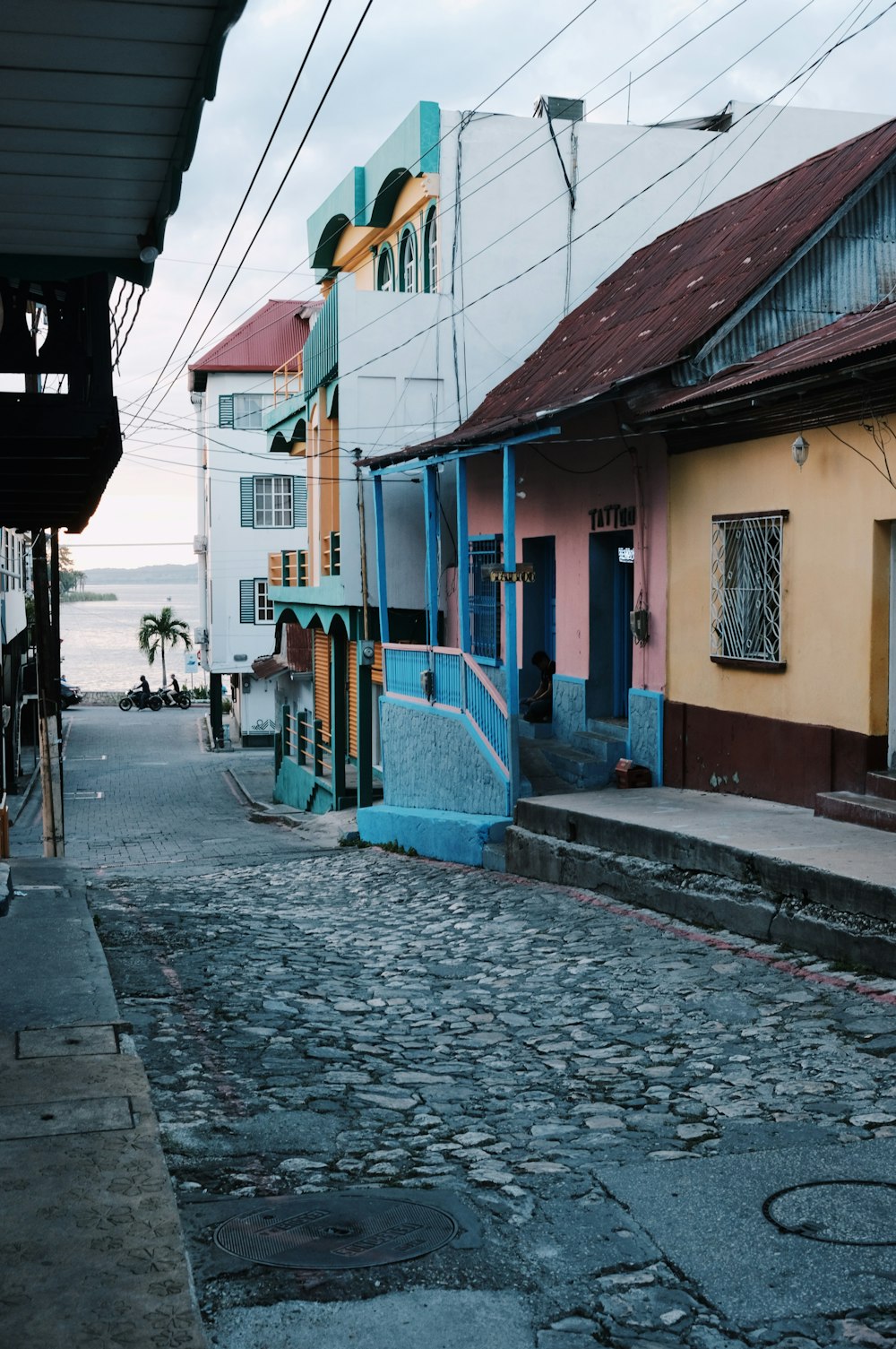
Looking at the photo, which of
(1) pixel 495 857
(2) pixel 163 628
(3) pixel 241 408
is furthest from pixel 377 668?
(2) pixel 163 628

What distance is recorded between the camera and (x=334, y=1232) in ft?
13.6

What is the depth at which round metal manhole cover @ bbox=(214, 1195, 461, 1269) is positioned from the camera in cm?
394

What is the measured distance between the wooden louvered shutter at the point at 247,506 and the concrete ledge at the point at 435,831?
2677cm

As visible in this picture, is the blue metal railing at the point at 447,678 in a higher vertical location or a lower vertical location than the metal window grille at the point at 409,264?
lower

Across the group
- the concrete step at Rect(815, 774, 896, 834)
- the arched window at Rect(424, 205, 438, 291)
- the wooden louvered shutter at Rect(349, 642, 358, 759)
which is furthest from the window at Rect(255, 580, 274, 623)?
the concrete step at Rect(815, 774, 896, 834)

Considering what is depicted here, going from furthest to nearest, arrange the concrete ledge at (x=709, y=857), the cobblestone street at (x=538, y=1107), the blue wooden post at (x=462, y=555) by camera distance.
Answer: the blue wooden post at (x=462, y=555), the concrete ledge at (x=709, y=857), the cobblestone street at (x=538, y=1107)

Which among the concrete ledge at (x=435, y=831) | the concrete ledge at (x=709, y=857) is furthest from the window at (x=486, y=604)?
the concrete ledge at (x=709, y=857)

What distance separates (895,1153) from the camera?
15.3ft

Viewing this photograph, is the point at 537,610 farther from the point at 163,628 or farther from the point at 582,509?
the point at 163,628

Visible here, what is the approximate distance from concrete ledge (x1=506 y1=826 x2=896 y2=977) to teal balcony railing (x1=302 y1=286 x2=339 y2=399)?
29.7ft

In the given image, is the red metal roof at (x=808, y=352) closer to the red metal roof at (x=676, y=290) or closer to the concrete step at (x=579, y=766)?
the red metal roof at (x=676, y=290)

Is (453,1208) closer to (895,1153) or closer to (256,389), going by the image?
(895,1153)

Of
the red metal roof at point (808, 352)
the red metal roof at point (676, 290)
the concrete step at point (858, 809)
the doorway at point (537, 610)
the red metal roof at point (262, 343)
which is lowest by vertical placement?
the concrete step at point (858, 809)

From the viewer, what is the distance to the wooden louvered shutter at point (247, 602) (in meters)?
43.1
